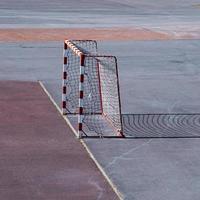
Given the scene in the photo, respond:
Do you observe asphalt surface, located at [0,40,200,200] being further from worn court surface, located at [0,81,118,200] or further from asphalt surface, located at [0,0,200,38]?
asphalt surface, located at [0,0,200,38]

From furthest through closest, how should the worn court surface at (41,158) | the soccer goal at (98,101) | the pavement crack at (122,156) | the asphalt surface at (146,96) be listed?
the soccer goal at (98,101) < the pavement crack at (122,156) < the asphalt surface at (146,96) < the worn court surface at (41,158)

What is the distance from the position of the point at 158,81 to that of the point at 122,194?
10.4m

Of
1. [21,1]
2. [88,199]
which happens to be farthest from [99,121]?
[21,1]

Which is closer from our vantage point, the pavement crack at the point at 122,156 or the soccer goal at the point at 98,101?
the pavement crack at the point at 122,156

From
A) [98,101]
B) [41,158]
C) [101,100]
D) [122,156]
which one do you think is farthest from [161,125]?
[41,158]

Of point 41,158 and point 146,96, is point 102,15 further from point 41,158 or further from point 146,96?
point 41,158

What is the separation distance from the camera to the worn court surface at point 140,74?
38.8ft

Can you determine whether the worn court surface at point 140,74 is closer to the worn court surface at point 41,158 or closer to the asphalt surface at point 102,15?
the asphalt surface at point 102,15

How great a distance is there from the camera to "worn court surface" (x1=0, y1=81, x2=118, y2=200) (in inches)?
431

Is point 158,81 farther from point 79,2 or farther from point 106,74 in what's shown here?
point 79,2

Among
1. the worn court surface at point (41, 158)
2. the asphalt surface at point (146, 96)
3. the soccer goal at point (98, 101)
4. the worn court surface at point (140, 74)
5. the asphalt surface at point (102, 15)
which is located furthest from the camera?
the asphalt surface at point (102, 15)

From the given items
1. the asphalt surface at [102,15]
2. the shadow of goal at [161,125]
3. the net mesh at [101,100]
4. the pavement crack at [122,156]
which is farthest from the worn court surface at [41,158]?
the asphalt surface at [102,15]

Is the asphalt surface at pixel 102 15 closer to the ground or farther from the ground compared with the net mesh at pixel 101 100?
closer to the ground

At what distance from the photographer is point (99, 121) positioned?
15711mm
